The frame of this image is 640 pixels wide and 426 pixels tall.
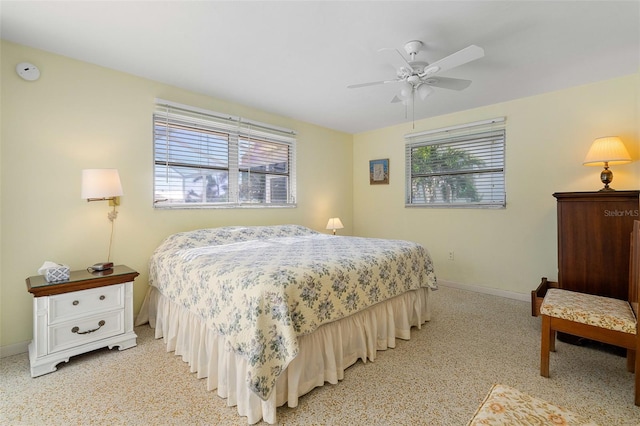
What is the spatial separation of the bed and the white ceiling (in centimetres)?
161

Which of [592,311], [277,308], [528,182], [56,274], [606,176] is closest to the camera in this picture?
[277,308]

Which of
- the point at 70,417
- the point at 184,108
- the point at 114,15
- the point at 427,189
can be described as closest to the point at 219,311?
the point at 70,417

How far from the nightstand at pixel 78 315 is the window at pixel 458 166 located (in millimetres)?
3692

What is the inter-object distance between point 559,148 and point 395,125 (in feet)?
6.77

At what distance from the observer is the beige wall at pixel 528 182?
9.46ft

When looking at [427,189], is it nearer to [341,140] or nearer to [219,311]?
[341,140]

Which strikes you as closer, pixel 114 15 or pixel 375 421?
pixel 375 421

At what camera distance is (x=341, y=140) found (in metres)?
4.91

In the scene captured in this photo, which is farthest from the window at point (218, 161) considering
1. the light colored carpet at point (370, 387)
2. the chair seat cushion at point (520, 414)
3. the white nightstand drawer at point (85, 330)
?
the chair seat cushion at point (520, 414)

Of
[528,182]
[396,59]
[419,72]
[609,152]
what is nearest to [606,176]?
[609,152]

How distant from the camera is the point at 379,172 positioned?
4.72 metres

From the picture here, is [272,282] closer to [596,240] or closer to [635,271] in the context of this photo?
[635,271]

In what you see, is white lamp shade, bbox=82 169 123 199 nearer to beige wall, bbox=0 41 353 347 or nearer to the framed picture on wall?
beige wall, bbox=0 41 353 347

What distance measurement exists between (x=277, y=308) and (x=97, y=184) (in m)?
1.87
